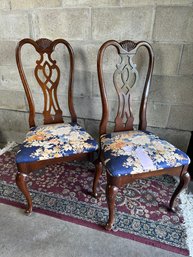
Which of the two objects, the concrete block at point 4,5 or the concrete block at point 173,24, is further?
the concrete block at point 4,5

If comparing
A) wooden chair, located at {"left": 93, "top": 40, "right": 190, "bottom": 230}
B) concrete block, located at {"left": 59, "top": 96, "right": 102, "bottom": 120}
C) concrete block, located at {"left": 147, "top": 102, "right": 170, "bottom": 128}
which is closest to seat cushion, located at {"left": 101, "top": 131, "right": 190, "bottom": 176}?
wooden chair, located at {"left": 93, "top": 40, "right": 190, "bottom": 230}

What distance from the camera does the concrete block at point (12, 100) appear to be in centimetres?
184

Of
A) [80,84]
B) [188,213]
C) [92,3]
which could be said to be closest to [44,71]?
[80,84]

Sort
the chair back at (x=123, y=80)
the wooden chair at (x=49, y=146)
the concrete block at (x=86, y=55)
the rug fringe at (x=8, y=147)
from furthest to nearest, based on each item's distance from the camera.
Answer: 1. the rug fringe at (x=8, y=147)
2. the concrete block at (x=86, y=55)
3. the chair back at (x=123, y=80)
4. the wooden chair at (x=49, y=146)

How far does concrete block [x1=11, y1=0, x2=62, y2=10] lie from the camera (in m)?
1.40

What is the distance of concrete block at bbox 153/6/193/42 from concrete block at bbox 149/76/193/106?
0.27 meters

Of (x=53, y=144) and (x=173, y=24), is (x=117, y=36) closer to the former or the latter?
(x=173, y=24)

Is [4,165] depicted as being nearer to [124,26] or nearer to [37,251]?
[37,251]

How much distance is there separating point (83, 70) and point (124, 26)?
1.44ft

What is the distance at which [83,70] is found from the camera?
5.14 feet

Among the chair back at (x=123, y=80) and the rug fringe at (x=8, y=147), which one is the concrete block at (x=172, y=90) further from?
the rug fringe at (x=8, y=147)

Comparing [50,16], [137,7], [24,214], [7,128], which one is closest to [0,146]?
[7,128]

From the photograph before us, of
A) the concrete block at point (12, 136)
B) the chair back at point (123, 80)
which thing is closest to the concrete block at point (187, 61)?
the chair back at point (123, 80)

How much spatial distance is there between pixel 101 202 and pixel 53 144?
0.57 metres
